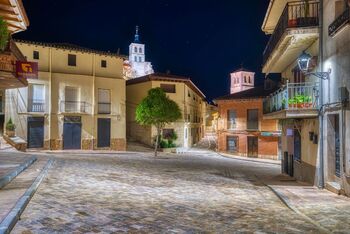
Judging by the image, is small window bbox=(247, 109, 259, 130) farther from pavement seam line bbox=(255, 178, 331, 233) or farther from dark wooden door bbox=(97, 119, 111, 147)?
pavement seam line bbox=(255, 178, 331, 233)

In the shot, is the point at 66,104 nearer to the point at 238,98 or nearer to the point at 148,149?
the point at 148,149

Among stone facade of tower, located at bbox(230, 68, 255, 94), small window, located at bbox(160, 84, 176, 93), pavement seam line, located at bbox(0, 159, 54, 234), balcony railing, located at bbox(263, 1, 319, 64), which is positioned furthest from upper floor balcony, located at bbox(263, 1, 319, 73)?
stone facade of tower, located at bbox(230, 68, 255, 94)

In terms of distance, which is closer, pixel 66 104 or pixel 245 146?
pixel 66 104

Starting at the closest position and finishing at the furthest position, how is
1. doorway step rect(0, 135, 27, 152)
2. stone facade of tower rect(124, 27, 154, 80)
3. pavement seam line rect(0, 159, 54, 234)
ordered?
1. pavement seam line rect(0, 159, 54, 234)
2. doorway step rect(0, 135, 27, 152)
3. stone facade of tower rect(124, 27, 154, 80)

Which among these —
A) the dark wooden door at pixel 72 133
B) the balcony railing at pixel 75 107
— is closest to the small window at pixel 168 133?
the balcony railing at pixel 75 107

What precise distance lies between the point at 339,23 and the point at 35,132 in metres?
25.8

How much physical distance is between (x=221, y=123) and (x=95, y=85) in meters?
15.5

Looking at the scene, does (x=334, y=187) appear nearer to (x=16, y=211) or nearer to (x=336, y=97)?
(x=336, y=97)

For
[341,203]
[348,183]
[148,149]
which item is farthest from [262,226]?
[148,149]

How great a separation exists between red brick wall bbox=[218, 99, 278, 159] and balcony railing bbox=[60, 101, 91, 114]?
615 inches

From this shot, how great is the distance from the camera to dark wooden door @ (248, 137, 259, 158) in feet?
123

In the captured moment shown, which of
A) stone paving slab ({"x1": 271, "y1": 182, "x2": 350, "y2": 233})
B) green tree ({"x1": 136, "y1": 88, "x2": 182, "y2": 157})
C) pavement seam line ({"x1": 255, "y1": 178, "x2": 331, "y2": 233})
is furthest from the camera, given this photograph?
green tree ({"x1": 136, "y1": 88, "x2": 182, "y2": 157})

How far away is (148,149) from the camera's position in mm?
A: 35844

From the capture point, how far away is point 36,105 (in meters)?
29.5
